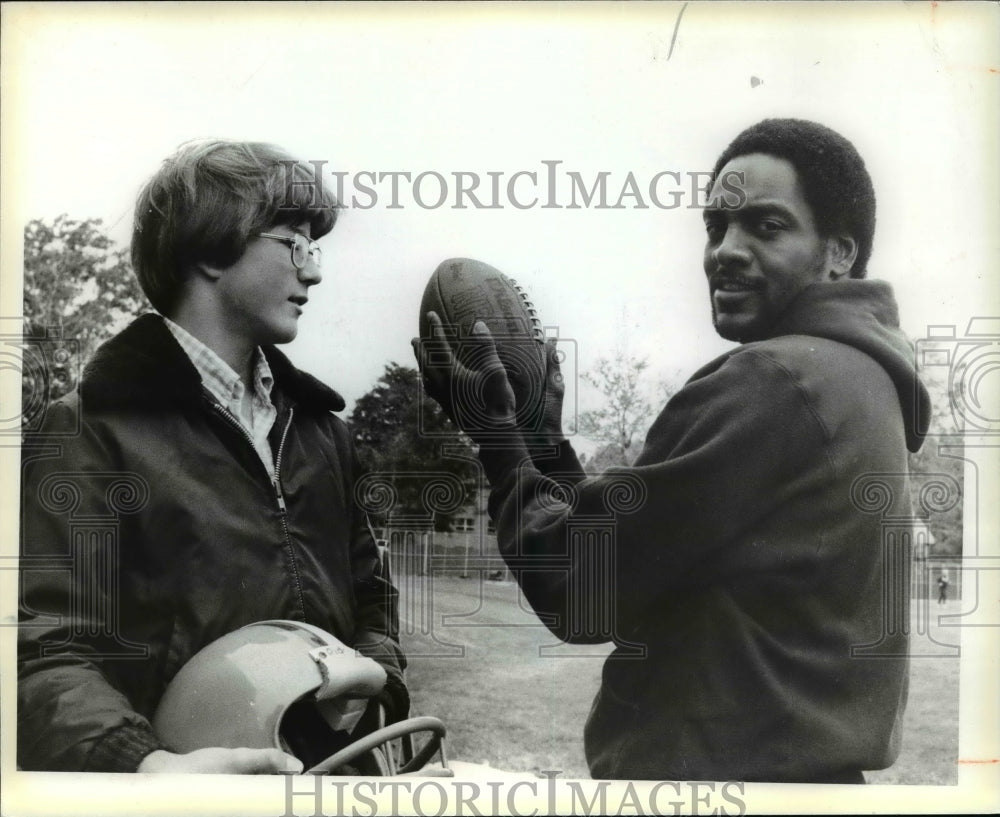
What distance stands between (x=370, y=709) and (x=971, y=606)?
76.9 inches

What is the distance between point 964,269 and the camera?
3.42 meters

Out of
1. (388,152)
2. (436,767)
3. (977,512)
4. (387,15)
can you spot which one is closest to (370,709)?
(436,767)

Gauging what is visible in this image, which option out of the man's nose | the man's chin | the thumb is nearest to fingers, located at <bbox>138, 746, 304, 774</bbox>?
the thumb

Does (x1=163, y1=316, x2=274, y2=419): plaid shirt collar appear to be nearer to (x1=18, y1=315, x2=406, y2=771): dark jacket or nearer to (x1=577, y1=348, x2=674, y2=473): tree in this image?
(x1=18, y1=315, x2=406, y2=771): dark jacket

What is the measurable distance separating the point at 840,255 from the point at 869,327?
0.25 m

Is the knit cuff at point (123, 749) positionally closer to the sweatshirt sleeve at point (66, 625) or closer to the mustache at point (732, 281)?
the sweatshirt sleeve at point (66, 625)

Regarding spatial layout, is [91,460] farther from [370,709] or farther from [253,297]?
[370,709]

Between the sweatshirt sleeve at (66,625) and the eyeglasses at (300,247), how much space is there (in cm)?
84

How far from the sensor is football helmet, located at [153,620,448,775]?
309 centimetres

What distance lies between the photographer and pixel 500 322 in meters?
3.32

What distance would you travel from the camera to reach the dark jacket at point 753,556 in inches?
126

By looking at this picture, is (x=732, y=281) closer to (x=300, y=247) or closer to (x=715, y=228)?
(x=715, y=228)

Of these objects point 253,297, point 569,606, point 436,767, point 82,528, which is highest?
point 253,297

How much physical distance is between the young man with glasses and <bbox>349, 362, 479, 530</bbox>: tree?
0.09m
